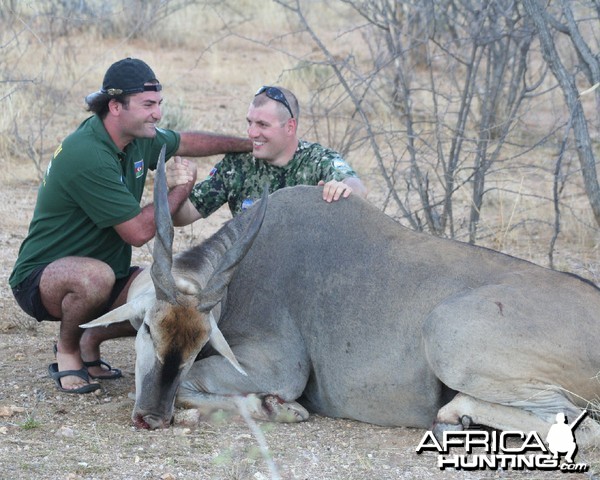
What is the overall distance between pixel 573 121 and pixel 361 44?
35.4 feet

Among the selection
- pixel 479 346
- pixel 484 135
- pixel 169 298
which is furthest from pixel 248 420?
pixel 484 135

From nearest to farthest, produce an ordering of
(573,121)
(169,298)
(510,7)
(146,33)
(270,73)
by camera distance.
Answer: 1. (169,298)
2. (573,121)
3. (510,7)
4. (270,73)
5. (146,33)

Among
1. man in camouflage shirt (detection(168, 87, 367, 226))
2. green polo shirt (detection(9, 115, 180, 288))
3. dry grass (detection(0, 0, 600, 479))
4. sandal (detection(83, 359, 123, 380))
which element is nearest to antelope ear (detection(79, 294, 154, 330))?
dry grass (detection(0, 0, 600, 479))

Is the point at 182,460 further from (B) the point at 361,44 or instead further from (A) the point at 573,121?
(B) the point at 361,44

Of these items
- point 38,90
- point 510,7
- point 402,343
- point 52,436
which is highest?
point 510,7

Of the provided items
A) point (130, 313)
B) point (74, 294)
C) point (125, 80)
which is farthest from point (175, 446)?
point (125, 80)

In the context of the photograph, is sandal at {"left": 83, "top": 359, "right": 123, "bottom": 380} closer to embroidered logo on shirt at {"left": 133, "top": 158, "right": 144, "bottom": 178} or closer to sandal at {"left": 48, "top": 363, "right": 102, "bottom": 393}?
sandal at {"left": 48, "top": 363, "right": 102, "bottom": 393}

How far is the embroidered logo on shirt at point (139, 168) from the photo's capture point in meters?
6.13

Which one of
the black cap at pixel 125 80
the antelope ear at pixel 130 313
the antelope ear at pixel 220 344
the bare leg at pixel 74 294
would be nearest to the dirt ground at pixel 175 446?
the bare leg at pixel 74 294

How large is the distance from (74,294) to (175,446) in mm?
1250

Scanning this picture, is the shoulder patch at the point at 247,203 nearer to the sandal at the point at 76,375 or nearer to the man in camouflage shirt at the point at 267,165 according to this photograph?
the man in camouflage shirt at the point at 267,165

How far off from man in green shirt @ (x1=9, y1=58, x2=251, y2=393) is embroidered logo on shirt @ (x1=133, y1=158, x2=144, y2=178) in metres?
0.03

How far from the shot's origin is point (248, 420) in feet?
17.0

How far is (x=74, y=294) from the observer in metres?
5.65
